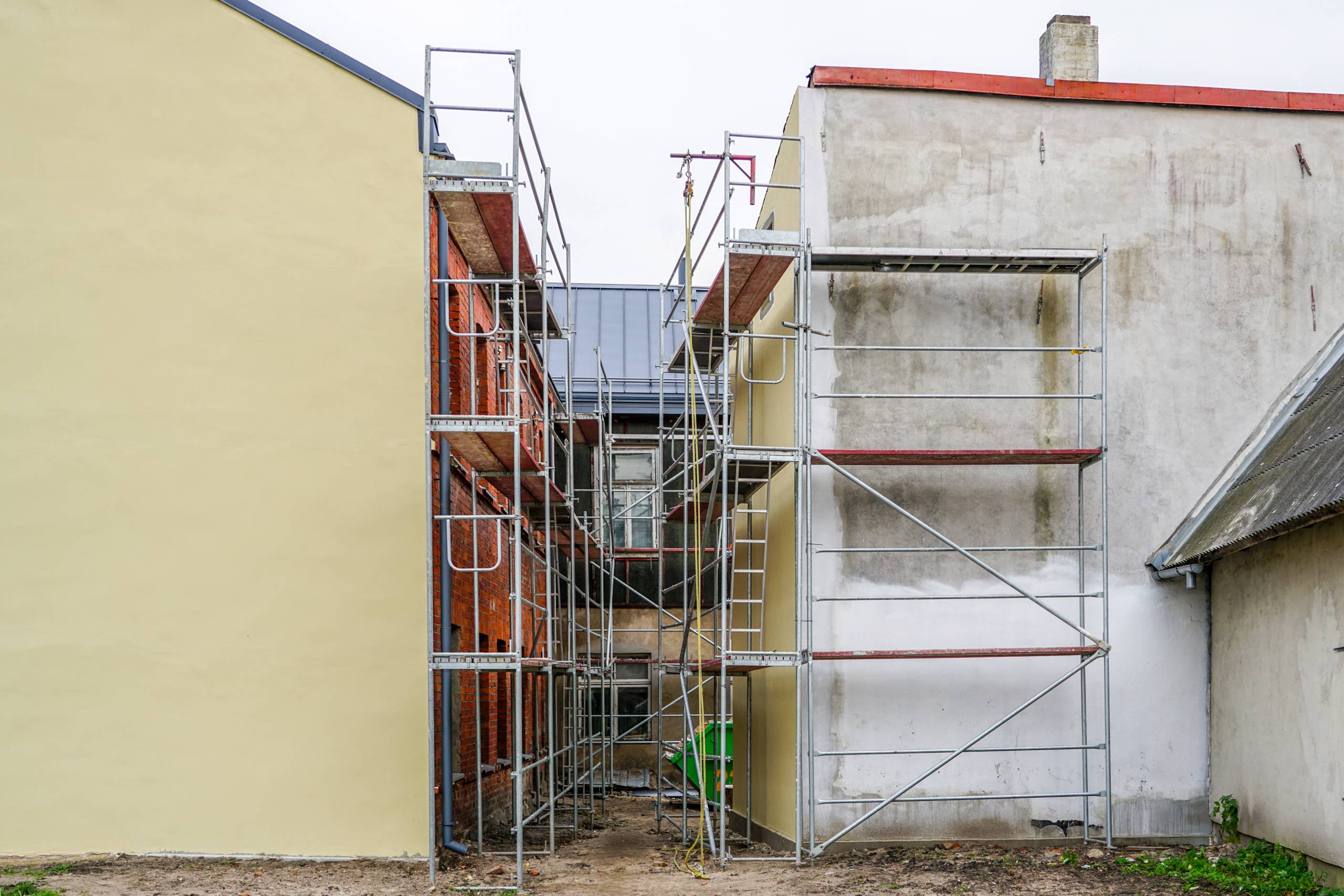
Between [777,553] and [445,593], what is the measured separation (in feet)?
11.0

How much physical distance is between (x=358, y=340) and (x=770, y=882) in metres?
5.40

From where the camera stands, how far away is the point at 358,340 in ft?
33.3

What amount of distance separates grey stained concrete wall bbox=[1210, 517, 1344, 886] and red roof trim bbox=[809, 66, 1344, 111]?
4.22 metres

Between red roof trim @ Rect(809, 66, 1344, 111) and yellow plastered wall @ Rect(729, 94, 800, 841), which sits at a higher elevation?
red roof trim @ Rect(809, 66, 1344, 111)

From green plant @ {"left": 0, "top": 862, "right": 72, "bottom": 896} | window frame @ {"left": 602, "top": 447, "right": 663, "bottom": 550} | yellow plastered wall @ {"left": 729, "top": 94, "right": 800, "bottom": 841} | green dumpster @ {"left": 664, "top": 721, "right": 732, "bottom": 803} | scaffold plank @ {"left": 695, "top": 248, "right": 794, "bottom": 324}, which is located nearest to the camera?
green plant @ {"left": 0, "top": 862, "right": 72, "bottom": 896}

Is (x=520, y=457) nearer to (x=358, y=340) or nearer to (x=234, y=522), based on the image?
(x=358, y=340)

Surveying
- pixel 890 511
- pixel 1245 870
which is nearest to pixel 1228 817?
pixel 1245 870

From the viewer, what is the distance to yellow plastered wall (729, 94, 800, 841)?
11117mm

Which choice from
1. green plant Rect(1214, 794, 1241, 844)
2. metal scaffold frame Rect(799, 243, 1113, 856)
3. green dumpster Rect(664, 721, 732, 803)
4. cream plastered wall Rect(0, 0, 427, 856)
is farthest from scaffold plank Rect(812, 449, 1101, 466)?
green dumpster Rect(664, 721, 732, 803)

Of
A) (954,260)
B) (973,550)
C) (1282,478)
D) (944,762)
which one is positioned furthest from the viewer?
(973,550)

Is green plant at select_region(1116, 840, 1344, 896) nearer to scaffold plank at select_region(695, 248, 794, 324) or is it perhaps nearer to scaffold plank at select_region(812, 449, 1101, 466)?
scaffold plank at select_region(812, 449, 1101, 466)

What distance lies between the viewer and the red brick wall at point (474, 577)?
10422 millimetres

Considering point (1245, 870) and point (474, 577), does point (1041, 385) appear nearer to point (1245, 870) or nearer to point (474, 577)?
point (1245, 870)

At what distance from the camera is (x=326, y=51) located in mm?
10203
